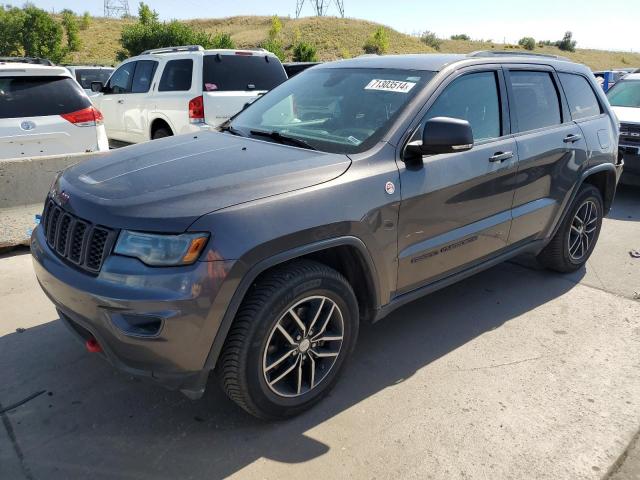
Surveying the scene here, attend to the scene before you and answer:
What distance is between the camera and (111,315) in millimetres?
2355

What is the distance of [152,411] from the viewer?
9.56 feet

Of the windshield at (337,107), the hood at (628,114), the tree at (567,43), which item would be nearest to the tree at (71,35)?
the hood at (628,114)

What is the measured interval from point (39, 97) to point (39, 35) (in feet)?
128

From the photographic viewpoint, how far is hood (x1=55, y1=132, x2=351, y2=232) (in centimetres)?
242

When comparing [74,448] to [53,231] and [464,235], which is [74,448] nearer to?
[53,231]

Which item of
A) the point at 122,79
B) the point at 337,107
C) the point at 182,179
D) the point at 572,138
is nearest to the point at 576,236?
the point at 572,138

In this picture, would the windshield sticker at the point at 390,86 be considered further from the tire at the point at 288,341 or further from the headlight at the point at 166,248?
→ the headlight at the point at 166,248

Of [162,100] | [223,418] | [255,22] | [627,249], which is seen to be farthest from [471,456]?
[255,22]

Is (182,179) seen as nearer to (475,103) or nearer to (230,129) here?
(230,129)

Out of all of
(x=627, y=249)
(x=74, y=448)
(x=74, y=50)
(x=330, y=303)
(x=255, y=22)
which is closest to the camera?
(x=74, y=448)

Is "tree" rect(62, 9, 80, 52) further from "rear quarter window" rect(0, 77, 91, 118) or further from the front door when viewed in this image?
the front door

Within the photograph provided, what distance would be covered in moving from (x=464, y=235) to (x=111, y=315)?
218 cm

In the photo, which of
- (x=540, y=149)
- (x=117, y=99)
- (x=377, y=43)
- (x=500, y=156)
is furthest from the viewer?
(x=377, y=43)

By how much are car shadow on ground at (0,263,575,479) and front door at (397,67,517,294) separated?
21.9 inches
